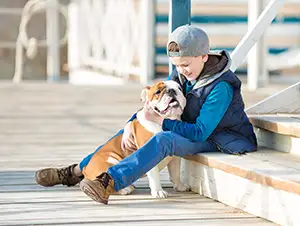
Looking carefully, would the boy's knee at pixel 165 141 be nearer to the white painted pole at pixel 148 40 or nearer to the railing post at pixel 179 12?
the railing post at pixel 179 12

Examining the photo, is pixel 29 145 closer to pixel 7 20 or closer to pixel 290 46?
pixel 290 46

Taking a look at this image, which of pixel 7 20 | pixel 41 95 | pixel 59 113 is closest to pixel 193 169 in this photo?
pixel 59 113

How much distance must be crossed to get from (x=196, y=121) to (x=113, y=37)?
5856 millimetres

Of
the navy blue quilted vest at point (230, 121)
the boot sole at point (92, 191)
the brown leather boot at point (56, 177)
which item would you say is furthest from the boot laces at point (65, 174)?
the navy blue quilted vest at point (230, 121)

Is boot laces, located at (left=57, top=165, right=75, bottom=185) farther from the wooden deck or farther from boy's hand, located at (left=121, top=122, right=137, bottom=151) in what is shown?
boy's hand, located at (left=121, top=122, right=137, bottom=151)

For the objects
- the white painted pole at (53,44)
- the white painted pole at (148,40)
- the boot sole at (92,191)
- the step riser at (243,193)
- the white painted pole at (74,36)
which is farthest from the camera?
the white painted pole at (74,36)

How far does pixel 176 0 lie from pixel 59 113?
2.37 meters

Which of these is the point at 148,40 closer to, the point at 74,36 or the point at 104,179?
the point at 74,36

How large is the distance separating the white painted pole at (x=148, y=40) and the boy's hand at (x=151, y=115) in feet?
14.7

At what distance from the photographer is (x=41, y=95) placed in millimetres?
6879

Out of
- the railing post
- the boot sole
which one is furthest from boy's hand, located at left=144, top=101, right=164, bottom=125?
the railing post

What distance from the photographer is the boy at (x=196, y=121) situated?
9.51 ft

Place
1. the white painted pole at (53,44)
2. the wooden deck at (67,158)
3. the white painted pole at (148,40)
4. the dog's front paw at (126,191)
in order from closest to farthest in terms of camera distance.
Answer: the wooden deck at (67,158), the dog's front paw at (126,191), the white painted pole at (148,40), the white painted pole at (53,44)

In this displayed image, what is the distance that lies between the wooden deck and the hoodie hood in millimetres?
414
